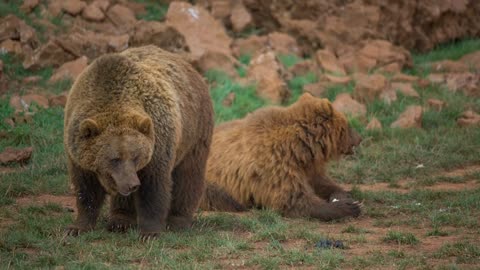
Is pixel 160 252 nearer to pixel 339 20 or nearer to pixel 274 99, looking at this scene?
pixel 274 99

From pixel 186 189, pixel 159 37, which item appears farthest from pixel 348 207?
pixel 159 37

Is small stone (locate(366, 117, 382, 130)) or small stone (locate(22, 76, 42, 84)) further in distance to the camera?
small stone (locate(22, 76, 42, 84))

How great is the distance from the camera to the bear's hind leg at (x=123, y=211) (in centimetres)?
798

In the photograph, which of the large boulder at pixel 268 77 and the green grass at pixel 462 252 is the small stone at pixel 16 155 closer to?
the large boulder at pixel 268 77

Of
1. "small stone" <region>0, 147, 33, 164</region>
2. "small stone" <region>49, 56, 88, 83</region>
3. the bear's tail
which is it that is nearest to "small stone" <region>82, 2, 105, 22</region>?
"small stone" <region>49, 56, 88, 83</region>

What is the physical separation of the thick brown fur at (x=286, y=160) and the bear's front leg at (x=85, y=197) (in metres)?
2.04

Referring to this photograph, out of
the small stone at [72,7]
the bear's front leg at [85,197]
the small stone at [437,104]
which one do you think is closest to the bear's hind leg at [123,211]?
the bear's front leg at [85,197]

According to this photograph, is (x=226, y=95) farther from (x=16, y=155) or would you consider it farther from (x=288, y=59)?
(x=16, y=155)

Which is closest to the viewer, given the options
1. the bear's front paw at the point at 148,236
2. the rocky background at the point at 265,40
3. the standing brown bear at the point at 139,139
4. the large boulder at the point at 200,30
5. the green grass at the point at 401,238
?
the standing brown bear at the point at 139,139

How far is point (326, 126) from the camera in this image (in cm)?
983

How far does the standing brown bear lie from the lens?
7.13 metres

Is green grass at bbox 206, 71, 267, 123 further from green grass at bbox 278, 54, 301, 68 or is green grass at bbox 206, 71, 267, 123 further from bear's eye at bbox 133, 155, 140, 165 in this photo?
bear's eye at bbox 133, 155, 140, 165

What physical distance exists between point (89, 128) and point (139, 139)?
16.8 inches

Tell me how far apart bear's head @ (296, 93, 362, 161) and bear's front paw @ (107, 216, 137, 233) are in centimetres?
268
